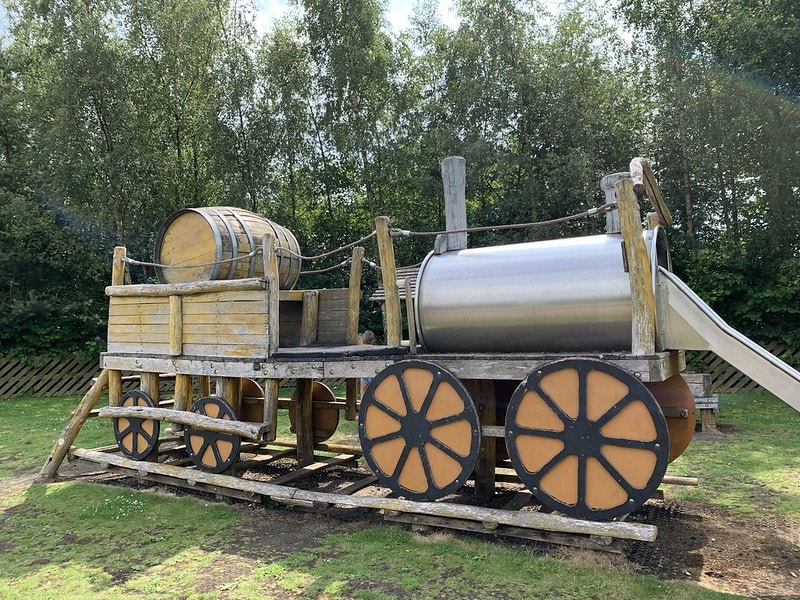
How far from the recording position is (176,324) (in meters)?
6.62

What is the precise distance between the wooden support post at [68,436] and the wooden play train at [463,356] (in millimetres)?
437

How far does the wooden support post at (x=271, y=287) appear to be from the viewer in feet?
19.6

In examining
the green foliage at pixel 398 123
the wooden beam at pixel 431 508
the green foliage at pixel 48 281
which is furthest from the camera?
the green foliage at pixel 48 281

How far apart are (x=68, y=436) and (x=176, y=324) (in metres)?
2.32

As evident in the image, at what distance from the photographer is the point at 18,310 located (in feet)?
50.2

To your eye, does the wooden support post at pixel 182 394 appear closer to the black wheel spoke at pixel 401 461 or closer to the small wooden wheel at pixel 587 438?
the black wheel spoke at pixel 401 461

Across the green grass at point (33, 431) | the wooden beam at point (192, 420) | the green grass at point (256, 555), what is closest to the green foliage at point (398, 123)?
the green grass at point (33, 431)

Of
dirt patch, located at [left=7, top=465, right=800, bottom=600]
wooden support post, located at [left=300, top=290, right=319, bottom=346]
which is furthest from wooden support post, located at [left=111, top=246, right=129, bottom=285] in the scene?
dirt patch, located at [left=7, top=465, right=800, bottom=600]

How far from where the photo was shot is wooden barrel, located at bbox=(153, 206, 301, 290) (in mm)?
6562

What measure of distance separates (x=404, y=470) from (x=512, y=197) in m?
12.4

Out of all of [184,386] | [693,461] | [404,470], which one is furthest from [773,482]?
[184,386]

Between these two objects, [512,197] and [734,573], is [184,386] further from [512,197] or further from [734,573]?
[512,197]

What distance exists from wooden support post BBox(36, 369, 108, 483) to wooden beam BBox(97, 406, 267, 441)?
292 mm

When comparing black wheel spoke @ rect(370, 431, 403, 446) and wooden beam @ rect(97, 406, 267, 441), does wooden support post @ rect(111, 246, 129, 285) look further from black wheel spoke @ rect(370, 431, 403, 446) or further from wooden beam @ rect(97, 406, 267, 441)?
black wheel spoke @ rect(370, 431, 403, 446)
